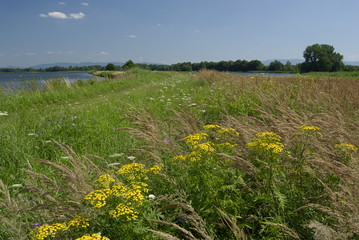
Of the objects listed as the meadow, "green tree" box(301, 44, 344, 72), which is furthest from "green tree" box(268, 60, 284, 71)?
the meadow

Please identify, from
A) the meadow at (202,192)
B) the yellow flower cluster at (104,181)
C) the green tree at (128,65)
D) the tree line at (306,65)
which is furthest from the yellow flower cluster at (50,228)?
the tree line at (306,65)

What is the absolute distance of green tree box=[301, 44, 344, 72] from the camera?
196ft

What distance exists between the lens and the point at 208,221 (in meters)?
1.84

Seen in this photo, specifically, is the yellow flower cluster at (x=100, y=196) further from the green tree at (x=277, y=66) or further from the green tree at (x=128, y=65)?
the green tree at (x=277, y=66)

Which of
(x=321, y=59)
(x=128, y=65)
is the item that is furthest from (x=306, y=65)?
(x=128, y=65)

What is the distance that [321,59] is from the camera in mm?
61250

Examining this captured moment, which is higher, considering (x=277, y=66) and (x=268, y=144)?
(x=277, y=66)

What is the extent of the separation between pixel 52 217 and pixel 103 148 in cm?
249

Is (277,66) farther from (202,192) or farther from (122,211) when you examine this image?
(122,211)

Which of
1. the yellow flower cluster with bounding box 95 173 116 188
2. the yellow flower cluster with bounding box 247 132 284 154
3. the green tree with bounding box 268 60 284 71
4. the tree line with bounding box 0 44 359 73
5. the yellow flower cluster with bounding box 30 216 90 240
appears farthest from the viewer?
the green tree with bounding box 268 60 284 71

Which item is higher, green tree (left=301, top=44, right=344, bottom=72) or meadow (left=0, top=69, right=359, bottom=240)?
green tree (left=301, top=44, right=344, bottom=72)

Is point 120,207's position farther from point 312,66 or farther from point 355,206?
point 312,66

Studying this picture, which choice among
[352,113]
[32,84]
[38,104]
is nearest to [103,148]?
[352,113]

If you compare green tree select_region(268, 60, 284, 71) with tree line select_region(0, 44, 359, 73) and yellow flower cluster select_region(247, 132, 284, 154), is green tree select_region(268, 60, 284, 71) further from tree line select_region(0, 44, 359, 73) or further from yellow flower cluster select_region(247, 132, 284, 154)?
yellow flower cluster select_region(247, 132, 284, 154)
